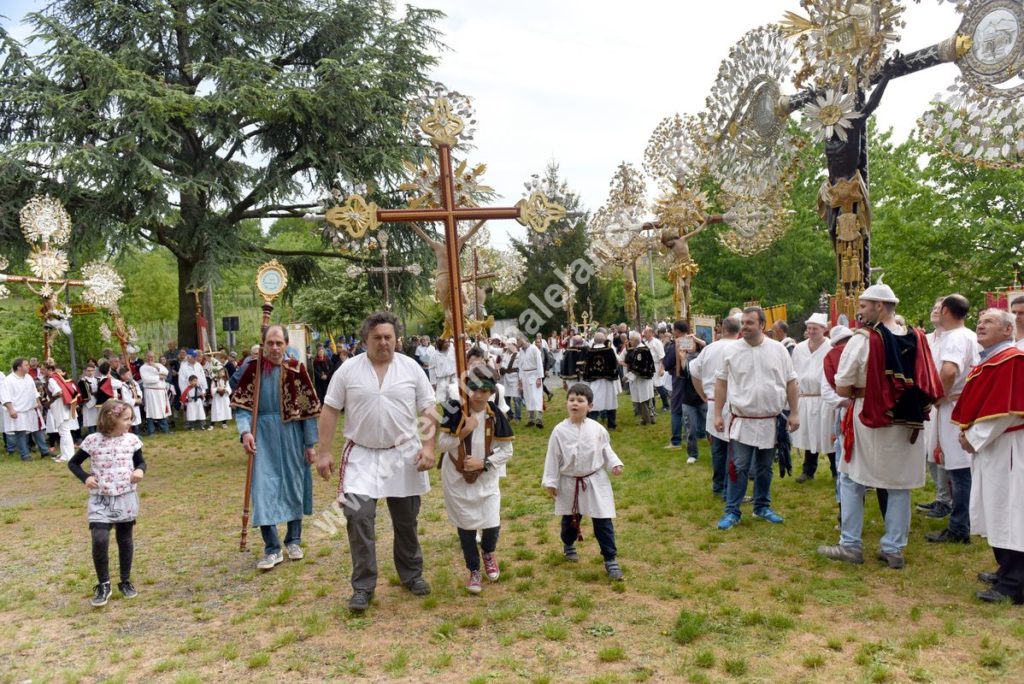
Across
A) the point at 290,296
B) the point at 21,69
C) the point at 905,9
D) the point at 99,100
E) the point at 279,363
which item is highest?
the point at 21,69

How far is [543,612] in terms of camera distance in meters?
5.06

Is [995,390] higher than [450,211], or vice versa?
[450,211]

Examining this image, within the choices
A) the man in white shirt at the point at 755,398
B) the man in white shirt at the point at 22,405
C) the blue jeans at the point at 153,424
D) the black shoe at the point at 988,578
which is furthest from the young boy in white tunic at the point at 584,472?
the blue jeans at the point at 153,424

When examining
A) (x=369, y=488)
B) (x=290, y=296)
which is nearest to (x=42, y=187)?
(x=290, y=296)

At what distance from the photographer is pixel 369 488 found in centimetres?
516

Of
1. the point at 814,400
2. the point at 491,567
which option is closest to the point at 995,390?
the point at 814,400

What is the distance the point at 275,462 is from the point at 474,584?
84.3 inches

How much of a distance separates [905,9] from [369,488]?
32.0 ft

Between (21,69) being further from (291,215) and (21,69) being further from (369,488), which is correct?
(369,488)

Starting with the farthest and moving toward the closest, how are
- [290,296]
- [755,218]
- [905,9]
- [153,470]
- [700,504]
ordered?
[290,296]
[755,218]
[153,470]
[905,9]
[700,504]

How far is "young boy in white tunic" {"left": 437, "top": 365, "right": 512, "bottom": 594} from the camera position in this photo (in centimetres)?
543

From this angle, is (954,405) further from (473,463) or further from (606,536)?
(473,463)

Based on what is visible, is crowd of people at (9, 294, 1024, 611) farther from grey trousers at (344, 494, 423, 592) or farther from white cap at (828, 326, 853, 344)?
white cap at (828, 326, 853, 344)

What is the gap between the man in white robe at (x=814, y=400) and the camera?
799 cm
